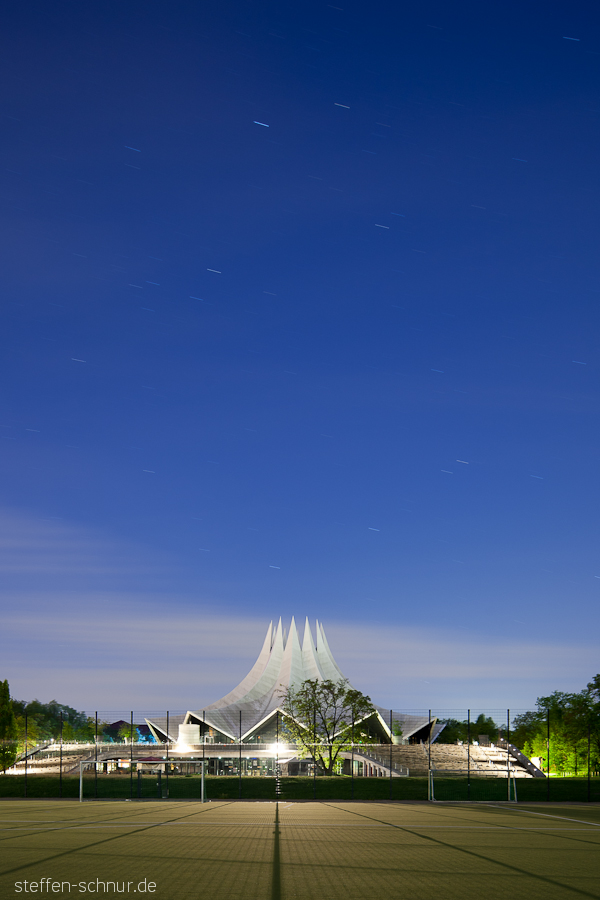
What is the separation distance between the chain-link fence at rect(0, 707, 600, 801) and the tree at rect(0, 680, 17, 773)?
0.58 feet

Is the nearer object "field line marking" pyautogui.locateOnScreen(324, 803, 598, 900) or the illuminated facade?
"field line marking" pyautogui.locateOnScreen(324, 803, 598, 900)

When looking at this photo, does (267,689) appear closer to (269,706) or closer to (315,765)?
(269,706)

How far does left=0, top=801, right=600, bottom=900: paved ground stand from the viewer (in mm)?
5668

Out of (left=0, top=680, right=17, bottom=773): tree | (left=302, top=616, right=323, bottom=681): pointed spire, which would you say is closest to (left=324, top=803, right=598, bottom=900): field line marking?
(left=0, top=680, right=17, bottom=773): tree

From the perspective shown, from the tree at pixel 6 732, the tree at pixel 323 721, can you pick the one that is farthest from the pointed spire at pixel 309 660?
the tree at pixel 6 732

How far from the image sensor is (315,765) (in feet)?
121

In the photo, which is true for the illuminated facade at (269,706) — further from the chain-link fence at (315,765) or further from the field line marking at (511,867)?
the field line marking at (511,867)

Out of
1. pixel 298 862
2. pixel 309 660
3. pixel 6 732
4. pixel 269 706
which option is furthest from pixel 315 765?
pixel 309 660

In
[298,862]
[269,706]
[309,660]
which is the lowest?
[269,706]

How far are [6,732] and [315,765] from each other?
20309 mm

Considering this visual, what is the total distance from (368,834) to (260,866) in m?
4.21

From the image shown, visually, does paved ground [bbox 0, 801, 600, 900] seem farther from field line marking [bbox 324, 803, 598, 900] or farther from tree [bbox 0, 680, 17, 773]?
tree [bbox 0, 680, 17, 773]

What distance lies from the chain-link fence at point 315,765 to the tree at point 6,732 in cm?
18

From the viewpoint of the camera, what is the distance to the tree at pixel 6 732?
4273 centimetres
